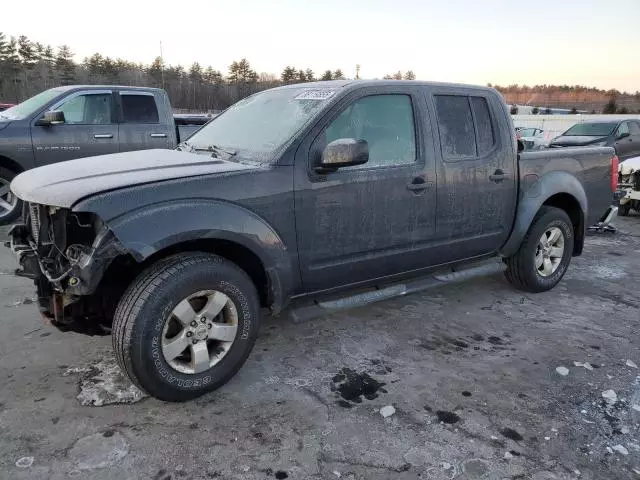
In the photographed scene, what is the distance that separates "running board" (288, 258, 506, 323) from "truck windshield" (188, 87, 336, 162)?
0.99 meters

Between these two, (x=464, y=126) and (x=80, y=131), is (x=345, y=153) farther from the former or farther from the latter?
(x=80, y=131)

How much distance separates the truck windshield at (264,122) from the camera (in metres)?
3.33

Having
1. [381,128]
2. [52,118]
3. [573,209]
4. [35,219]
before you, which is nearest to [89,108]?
[52,118]

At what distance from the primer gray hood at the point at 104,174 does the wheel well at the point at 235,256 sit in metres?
0.40

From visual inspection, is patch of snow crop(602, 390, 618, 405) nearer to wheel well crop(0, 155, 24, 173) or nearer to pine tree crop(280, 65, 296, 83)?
wheel well crop(0, 155, 24, 173)

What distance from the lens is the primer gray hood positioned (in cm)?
265

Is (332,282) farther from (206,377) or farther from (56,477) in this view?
(56,477)

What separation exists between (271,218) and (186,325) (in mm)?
790

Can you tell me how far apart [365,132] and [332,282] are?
1.06 metres

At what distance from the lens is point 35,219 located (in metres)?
Answer: 2.96

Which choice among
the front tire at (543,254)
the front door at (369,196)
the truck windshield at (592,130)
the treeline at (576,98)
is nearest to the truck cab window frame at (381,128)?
the front door at (369,196)

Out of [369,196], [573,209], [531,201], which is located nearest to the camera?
[369,196]

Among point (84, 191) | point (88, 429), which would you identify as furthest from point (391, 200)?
point (88, 429)

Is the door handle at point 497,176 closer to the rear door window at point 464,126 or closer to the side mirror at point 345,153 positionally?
the rear door window at point 464,126
